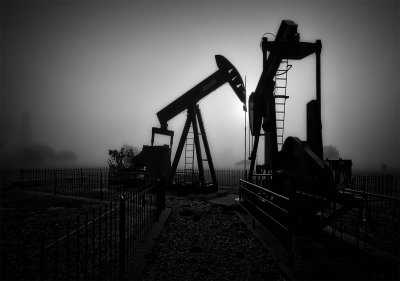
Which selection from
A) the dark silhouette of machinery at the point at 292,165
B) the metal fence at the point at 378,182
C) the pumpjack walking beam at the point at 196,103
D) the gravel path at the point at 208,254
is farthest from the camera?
the metal fence at the point at 378,182

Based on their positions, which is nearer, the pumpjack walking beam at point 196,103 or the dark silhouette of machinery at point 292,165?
the dark silhouette of machinery at point 292,165

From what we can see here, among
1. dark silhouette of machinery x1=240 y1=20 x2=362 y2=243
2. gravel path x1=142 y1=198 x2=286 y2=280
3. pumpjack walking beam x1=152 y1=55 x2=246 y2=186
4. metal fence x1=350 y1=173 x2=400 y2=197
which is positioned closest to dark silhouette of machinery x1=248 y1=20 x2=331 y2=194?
dark silhouette of machinery x1=240 y1=20 x2=362 y2=243

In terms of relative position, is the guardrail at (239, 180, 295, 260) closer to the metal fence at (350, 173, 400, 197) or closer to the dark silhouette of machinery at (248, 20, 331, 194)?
the dark silhouette of machinery at (248, 20, 331, 194)

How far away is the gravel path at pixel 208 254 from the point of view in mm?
4535

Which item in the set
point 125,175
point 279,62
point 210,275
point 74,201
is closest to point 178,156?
point 125,175

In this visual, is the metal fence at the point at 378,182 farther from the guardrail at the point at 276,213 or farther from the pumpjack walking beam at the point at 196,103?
the guardrail at the point at 276,213

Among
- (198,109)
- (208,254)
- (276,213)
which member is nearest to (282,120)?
(276,213)

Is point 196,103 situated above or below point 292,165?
above

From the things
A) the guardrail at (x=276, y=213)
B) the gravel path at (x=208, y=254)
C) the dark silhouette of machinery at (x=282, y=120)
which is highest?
the dark silhouette of machinery at (x=282, y=120)

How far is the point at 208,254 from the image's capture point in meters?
5.54

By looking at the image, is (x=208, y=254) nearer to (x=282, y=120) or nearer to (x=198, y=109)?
(x=282, y=120)

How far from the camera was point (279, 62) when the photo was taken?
7199 mm

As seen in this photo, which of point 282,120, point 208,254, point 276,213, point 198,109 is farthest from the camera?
point 198,109

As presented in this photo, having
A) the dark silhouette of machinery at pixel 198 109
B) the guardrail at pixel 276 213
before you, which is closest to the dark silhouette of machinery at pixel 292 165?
the guardrail at pixel 276 213
